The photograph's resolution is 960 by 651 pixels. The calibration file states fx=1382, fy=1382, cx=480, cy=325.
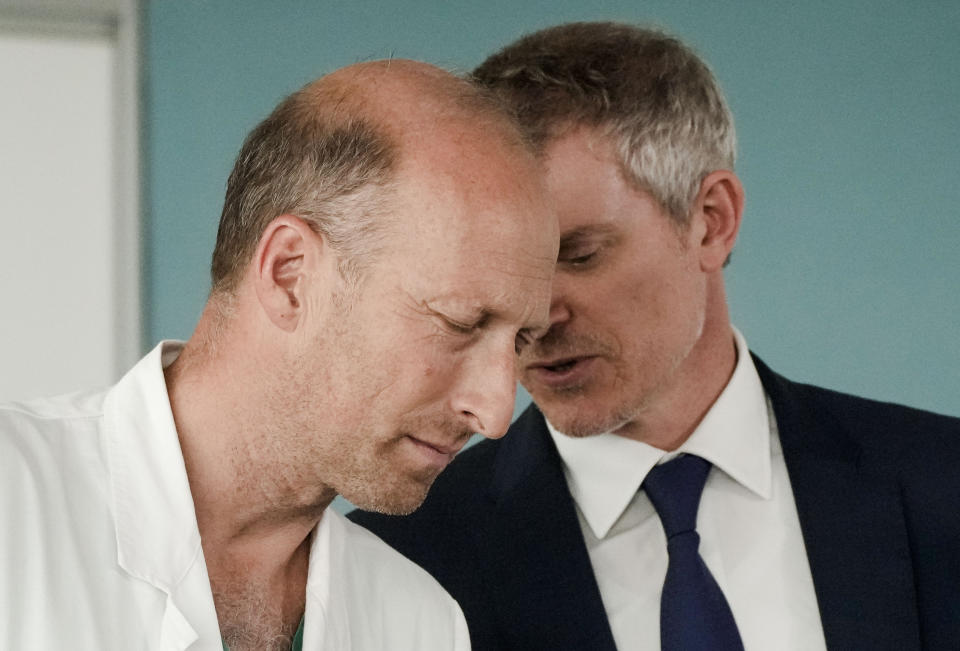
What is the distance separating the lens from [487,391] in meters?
1.38

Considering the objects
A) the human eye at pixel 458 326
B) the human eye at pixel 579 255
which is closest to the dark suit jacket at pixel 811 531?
the human eye at pixel 579 255

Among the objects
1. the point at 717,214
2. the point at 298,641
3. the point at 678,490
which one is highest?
the point at 717,214

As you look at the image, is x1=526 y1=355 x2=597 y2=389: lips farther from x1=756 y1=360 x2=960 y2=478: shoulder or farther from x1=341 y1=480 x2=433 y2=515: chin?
x1=341 y1=480 x2=433 y2=515: chin

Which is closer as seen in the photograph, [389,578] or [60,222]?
[389,578]

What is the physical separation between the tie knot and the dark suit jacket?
107 millimetres

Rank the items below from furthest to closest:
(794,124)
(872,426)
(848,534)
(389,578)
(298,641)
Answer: (794,124), (872,426), (848,534), (389,578), (298,641)

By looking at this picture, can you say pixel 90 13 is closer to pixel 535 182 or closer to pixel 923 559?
pixel 535 182

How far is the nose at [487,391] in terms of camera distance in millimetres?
1364

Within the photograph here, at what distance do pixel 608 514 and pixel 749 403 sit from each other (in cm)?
25

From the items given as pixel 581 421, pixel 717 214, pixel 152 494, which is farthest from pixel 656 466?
pixel 152 494

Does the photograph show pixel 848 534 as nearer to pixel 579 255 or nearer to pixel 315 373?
pixel 579 255

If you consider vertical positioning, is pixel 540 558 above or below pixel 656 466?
below

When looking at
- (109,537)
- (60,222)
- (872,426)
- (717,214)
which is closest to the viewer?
(109,537)

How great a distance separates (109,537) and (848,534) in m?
0.90
